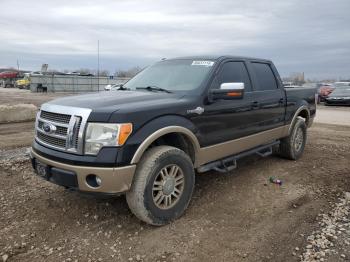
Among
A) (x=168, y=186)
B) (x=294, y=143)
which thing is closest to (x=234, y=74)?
(x=168, y=186)

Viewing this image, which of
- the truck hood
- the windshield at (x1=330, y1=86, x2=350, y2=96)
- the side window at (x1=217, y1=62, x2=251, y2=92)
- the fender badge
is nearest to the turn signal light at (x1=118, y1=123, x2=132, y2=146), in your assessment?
the truck hood

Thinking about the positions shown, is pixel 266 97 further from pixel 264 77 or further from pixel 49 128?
pixel 49 128

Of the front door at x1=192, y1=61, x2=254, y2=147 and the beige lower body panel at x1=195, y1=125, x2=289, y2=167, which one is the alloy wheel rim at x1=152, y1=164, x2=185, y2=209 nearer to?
the beige lower body panel at x1=195, y1=125, x2=289, y2=167

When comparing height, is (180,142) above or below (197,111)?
below

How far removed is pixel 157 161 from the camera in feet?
12.4

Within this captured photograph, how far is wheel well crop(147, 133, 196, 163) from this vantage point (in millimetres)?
4297

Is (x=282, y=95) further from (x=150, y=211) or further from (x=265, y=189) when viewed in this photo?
A: (x=150, y=211)

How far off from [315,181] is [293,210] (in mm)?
1388

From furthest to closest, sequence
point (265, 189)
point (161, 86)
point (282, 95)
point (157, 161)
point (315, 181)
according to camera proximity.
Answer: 1. point (282, 95)
2. point (315, 181)
3. point (265, 189)
4. point (161, 86)
5. point (157, 161)

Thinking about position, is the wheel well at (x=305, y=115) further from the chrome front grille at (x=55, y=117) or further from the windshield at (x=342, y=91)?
the windshield at (x=342, y=91)

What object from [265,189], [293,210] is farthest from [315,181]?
[293,210]

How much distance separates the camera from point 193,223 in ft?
13.3

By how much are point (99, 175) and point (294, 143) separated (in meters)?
4.51

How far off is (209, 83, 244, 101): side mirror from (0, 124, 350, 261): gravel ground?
1.38 meters
